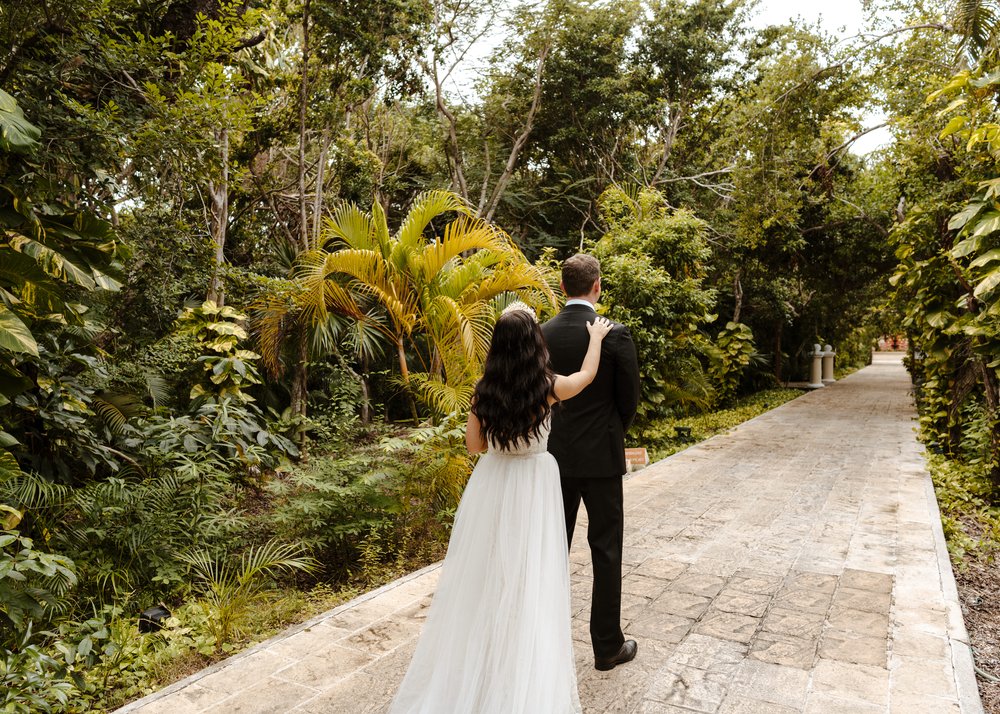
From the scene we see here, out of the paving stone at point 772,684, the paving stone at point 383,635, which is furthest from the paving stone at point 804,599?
the paving stone at point 383,635

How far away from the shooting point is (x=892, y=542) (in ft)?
17.2

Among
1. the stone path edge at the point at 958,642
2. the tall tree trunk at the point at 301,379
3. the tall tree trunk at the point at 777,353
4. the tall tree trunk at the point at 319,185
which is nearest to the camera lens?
the stone path edge at the point at 958,642

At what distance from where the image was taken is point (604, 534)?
10.1 feet

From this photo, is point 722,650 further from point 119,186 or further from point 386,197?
point 386,197

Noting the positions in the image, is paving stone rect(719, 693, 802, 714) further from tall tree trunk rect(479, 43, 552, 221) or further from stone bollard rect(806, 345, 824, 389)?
stone bollard rect(806, 345, 824, 389)

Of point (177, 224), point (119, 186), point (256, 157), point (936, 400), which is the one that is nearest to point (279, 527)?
point (177, 224)

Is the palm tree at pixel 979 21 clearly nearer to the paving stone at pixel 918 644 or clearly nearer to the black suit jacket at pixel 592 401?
the paving stone at pixel 918 644

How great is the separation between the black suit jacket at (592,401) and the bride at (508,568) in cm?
14

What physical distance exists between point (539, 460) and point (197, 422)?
4.60 meters

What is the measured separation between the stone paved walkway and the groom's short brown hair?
1.80 meters

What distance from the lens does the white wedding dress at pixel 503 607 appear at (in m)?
2.62

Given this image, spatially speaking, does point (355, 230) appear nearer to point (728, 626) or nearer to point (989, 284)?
point (728, 626)

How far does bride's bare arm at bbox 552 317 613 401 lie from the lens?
2797 mm

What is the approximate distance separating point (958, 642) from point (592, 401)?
2.36 meters
